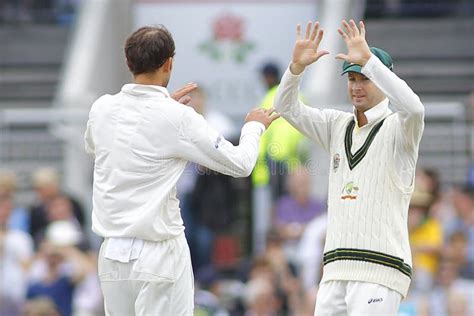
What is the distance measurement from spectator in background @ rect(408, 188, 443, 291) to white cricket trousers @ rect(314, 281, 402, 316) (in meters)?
4.30

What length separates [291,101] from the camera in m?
8.60

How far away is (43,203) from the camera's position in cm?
1428

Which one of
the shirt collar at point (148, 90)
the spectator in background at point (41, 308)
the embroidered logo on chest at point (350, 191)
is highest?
the shirt collar at point (148, 90)

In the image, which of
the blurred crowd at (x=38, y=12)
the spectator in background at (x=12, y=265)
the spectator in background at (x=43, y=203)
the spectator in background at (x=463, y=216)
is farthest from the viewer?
the blurred crowd at (x=38, y=12)

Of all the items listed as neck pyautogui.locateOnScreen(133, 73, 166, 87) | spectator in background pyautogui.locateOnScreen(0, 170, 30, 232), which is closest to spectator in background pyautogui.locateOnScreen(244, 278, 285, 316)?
spectator in background pyautogui.locateOnScreen(0, 170, 30, 232)

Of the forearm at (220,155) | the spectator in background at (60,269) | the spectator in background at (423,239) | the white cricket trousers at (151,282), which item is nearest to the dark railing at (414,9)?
the spectator in background at (423,239)

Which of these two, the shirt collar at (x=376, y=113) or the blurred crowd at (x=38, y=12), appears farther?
the blurred crowd at (x=38, y=12)

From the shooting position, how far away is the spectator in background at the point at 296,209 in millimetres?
13461

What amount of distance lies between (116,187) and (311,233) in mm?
5372

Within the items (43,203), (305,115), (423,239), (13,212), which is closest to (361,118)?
(305,115)

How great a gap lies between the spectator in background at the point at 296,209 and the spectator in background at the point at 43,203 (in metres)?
1.85

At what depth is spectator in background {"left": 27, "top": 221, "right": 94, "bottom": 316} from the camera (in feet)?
42.9

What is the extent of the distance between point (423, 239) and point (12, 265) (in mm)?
3581

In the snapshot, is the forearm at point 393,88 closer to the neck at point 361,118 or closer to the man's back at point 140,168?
the neck at point 361,118
